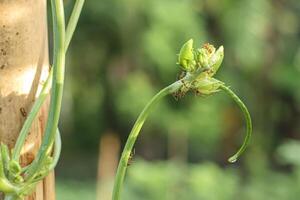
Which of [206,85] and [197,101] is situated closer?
[206,85]

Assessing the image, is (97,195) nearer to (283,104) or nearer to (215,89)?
(283,104)

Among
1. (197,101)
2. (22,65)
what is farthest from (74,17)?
(197,101)

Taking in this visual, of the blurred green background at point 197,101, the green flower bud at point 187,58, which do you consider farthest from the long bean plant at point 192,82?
the blurred green background at point 197,101

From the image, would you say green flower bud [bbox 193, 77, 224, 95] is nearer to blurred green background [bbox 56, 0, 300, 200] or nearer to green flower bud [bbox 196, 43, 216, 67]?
green flower bud [bbox 196, 43, 216, 67]

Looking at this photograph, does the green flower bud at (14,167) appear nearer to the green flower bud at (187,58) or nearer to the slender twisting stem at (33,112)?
the slender twisting stem at (33,112)

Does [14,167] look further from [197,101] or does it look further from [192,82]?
[197,101]

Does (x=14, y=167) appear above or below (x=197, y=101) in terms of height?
above
